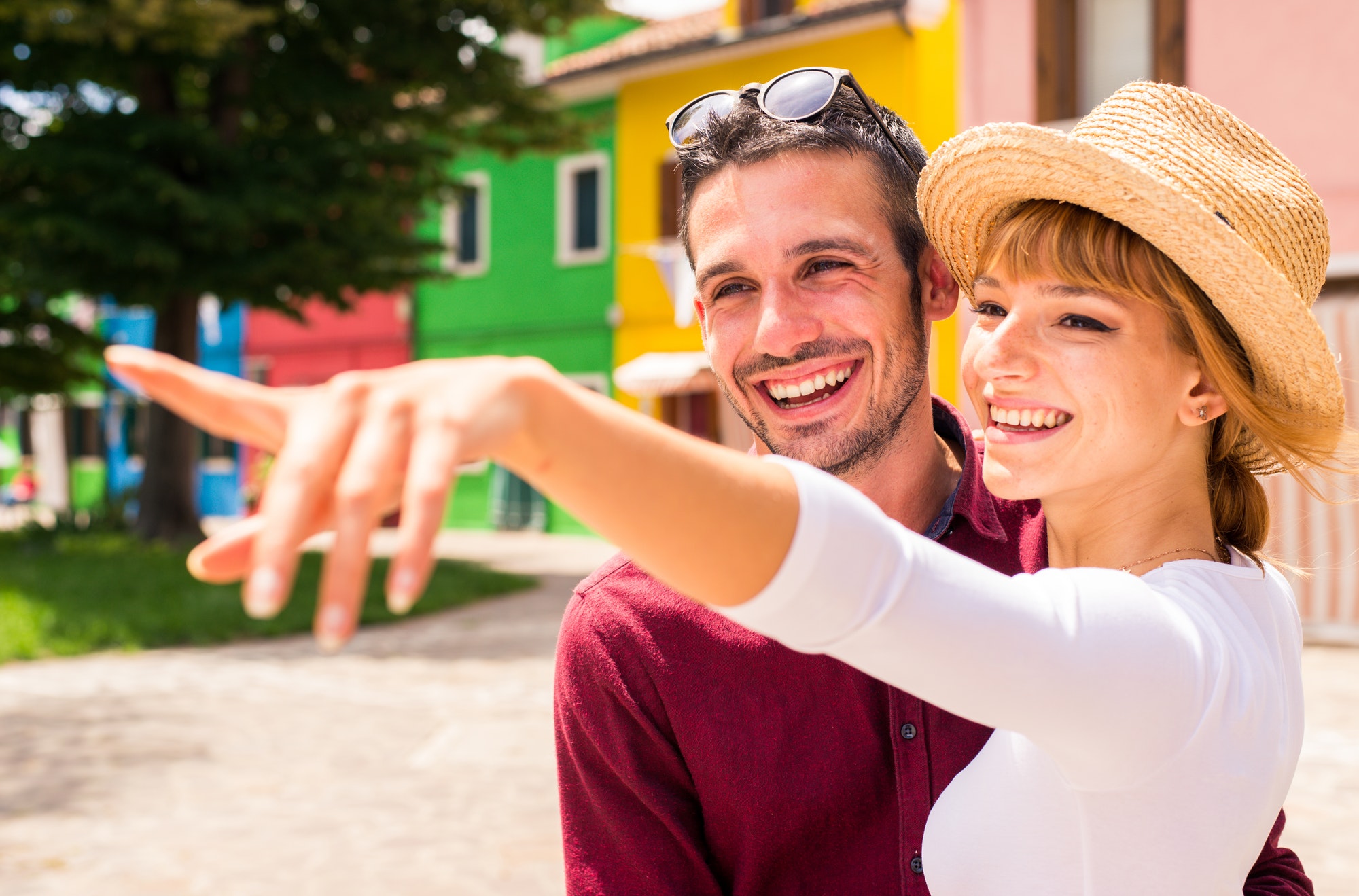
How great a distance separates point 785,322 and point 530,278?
67.0ft

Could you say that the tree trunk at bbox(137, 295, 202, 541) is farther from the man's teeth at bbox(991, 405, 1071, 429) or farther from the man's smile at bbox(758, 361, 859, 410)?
the man's teeth at bbox(991, 405, 1071, 429)

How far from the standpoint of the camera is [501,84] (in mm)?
14133

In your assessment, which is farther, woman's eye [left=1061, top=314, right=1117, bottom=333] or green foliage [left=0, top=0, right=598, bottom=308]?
green foliage [left=0, top=0, right=598, bottom=308]

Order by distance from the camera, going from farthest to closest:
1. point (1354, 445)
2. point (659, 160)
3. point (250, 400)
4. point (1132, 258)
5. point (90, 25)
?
1. point (659, 160)
2. point (90, 25)
3. point (1354, 445)
4. point (1132, 258)
5. point (250, 400)

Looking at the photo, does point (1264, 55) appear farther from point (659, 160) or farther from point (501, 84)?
point (659, 160)

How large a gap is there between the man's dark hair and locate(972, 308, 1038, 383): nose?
63cm

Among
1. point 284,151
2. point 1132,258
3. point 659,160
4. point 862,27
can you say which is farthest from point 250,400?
point 659,160

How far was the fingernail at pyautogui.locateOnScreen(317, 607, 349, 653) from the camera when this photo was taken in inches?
30.1

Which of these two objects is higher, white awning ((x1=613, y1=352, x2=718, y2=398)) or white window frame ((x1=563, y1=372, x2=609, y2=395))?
white awning ((x1=613, y1=352, x2=718, y2=398))

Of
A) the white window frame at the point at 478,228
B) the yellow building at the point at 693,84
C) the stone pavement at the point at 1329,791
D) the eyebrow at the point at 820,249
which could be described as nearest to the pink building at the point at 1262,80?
the stone pavement at the point at 1329,791

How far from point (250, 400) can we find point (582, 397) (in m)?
0.23

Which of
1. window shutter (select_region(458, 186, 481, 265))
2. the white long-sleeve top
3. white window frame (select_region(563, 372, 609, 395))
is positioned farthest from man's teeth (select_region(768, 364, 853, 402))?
window shutter (select_region(458, 186, 481, 265))

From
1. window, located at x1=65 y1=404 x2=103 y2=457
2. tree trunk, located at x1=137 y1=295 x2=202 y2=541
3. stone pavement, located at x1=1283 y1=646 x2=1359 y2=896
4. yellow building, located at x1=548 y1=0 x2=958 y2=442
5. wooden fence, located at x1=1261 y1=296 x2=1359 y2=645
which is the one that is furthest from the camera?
window, located at x1=65 y1=404 x2=103 y2=457

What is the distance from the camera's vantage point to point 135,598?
11.4m
